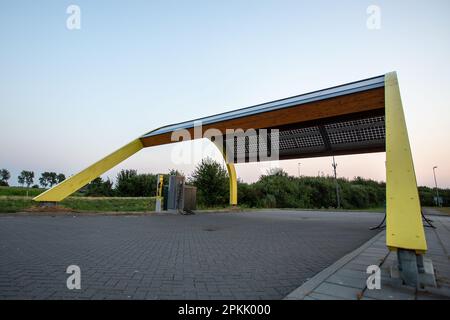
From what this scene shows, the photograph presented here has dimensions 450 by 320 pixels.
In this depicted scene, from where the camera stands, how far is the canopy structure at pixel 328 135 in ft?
8.46

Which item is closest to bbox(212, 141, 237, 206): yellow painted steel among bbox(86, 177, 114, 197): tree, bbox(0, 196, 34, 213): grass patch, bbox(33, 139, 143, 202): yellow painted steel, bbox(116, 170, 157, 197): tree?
bbox(33, 139, 143, 202): yellow painted steel

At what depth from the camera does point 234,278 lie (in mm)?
2768

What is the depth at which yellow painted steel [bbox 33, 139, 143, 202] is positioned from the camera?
1027cm

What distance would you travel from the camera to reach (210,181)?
64.7ft

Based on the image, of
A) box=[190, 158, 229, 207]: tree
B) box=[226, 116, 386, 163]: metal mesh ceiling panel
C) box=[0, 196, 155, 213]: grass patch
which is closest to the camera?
box=[226, 116, 386, 163]: metal mesh ceiling panel

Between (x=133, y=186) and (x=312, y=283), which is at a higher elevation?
(x=133, y=186)

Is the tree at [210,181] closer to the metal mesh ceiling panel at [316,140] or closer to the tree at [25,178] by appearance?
the metal mesh ceiling panel at [316,140]

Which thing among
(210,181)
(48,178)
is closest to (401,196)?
(210,181)

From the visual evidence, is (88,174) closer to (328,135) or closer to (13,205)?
(13,205)

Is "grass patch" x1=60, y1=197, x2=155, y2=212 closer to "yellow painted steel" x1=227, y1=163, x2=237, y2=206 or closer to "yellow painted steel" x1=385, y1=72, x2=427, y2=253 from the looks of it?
"yellow painted steel" x1=227, y1=163, x2=237, y2=206

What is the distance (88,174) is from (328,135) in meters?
12.5

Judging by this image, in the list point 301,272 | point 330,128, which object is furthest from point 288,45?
point 301,272
